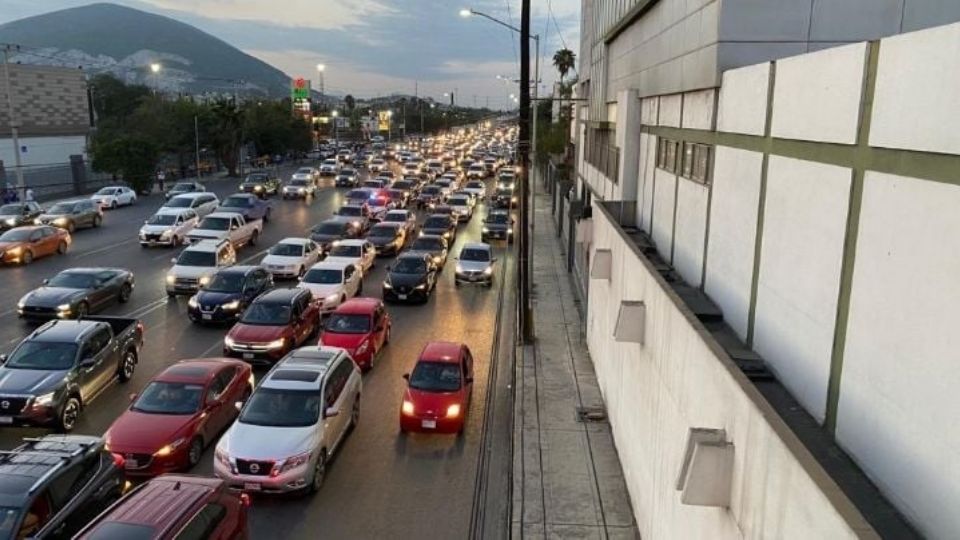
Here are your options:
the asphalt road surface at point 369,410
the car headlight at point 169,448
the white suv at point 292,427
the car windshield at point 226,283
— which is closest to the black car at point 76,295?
the asphalt road surface at point 369,410

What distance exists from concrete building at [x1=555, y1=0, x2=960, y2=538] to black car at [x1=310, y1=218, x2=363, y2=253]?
21.9 m

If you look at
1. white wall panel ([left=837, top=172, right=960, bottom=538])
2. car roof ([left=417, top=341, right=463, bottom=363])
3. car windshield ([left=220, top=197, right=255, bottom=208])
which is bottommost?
car roof ([left=417, top=341, right=463, bottom=363])

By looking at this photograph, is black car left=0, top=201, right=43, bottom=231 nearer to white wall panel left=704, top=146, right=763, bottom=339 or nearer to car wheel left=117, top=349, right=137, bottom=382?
car wheel left=117, top=349, right=137, bottom=382

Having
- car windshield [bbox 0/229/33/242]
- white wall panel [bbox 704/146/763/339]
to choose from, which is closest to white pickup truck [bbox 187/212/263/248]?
car windshield [bbox 0/229/33/242]

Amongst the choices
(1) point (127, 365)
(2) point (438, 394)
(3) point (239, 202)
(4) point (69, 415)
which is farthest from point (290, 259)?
(2) point (438, 394)

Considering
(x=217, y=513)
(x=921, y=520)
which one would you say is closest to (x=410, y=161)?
(x=217, y=513)

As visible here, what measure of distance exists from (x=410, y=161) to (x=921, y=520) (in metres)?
78.5

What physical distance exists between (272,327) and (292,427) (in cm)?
685

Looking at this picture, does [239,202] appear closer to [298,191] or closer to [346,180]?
[298,191]

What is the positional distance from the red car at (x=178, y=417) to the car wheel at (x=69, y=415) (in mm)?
1569

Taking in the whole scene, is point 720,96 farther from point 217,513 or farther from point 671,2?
point 217,513

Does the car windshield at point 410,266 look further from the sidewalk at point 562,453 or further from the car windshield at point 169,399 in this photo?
the car windshield at point 169,399

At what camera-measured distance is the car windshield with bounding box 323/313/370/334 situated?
19.0 m

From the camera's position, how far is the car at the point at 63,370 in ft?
47.0
